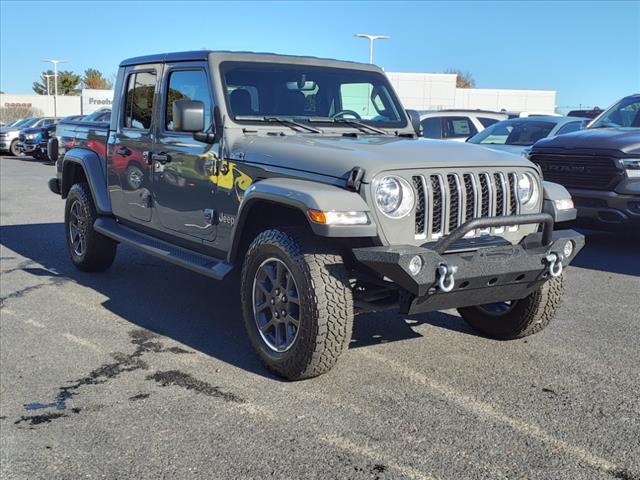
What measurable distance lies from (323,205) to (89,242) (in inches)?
154

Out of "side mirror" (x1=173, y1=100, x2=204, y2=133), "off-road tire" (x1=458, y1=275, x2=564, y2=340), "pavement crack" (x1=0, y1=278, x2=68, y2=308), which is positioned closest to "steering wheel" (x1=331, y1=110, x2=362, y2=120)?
"side mirror" (x1=173, y1=100, x2=204, y2=133)

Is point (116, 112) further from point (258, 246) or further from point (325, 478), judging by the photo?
point (325, 478)

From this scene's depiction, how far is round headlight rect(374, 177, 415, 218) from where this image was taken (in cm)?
417

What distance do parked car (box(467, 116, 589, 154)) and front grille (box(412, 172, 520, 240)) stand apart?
6.87 metres

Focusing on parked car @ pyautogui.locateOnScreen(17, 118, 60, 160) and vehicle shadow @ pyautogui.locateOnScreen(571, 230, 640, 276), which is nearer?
vehicle shadow @ pyautogui.locateOnScreen(571, 230, 640, 276)

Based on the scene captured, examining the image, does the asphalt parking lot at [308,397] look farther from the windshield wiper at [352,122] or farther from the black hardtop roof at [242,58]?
the black hardtop roof at [242,58]

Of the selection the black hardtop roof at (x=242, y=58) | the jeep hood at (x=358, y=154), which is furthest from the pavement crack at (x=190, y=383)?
the black hardtop roof at (x=242, y=58)

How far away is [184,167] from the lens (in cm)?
555

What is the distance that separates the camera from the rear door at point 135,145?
20.2 feet

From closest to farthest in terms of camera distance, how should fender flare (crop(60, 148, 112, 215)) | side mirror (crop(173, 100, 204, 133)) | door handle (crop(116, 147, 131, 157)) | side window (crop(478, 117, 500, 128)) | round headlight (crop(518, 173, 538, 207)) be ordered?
1. round headlight (crop(518, 173, 538, 207))
2. side mirror (crop(173, 100, 204, 133))
3. door handle (crop(116, 147, 131, 157))
4. fender flare (crop(60, 148, 112, 215))
5. side window (crop(478, 117, 500, 128))

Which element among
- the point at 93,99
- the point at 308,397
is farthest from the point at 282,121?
the point at 93,99

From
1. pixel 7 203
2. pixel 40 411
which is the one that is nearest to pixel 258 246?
pixel 40 411

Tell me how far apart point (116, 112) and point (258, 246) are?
3.03 metres

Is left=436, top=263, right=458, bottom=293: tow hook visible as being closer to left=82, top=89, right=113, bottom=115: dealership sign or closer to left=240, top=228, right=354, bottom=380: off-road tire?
left=240, top=228, right=354, bottom=380: off-road tire
